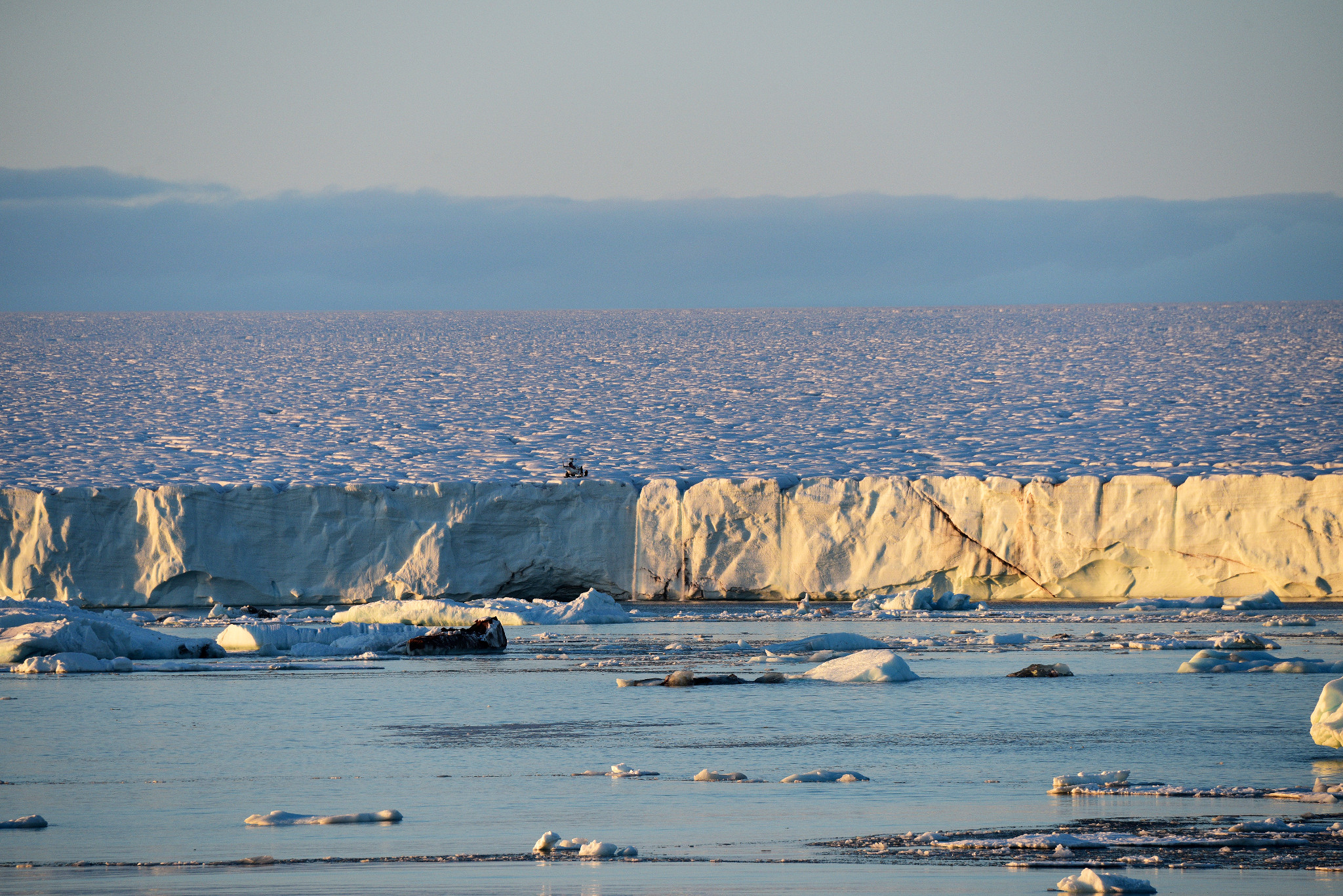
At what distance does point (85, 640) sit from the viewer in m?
12.7

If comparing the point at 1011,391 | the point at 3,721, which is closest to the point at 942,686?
the point at 3,721

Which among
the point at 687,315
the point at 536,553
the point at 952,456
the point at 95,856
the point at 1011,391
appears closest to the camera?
the point at 95,856

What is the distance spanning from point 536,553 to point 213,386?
1429 cm

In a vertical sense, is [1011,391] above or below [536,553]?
above

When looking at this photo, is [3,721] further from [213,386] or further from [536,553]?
[213,386]

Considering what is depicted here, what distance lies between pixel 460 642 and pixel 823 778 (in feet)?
25.5

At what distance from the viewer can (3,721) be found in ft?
28.8

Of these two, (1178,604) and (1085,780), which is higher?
(1085,780)

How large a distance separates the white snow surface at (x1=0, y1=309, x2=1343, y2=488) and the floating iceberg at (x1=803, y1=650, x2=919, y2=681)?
27.8 ft

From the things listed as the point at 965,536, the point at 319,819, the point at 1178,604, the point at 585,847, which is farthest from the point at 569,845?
the point at 965,536

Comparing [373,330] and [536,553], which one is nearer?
[536,553]

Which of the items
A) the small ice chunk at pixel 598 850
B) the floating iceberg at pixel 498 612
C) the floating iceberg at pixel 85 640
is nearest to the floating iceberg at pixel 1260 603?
the floating iceberg at pixel 498 612

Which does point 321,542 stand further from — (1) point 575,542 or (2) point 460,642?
(2) point 460,642

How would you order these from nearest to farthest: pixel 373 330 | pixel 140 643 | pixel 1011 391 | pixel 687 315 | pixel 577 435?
pixel 140 643 → pixel 577 435 → pixel 1011 391 → pixel 373 330 → pixel 687 315
